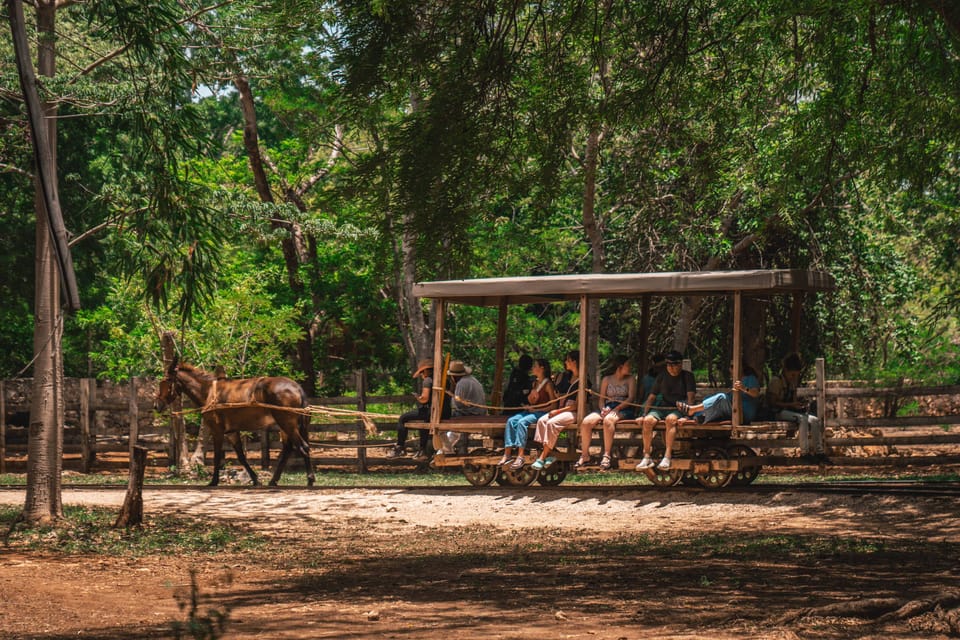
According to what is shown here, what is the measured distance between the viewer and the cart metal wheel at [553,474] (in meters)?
17.8

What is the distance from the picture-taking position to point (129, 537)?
43.6ft

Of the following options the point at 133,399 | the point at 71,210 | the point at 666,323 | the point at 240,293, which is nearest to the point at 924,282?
A: the point at 666,323

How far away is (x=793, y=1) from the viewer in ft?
41.4

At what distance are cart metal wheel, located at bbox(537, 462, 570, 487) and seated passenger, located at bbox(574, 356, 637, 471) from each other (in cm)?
101

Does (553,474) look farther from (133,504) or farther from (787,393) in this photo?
(133,504)

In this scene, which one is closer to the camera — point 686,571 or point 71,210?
point 686,571

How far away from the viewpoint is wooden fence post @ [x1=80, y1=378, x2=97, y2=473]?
24266mm

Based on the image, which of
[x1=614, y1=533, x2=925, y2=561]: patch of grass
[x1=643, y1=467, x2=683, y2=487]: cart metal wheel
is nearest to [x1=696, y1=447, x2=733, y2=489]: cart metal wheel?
[x1=643, y1=467, x2=683, y2=487]: cart metal wheel

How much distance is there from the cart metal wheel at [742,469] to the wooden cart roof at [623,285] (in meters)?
2.04

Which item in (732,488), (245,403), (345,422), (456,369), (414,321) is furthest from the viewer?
(414,321)

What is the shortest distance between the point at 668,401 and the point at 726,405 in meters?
0.77

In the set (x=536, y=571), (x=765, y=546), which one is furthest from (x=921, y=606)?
(x=765, y=546)

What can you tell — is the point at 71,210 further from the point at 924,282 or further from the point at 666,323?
the point at 924,282

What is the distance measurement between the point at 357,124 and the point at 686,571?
4.97 m
